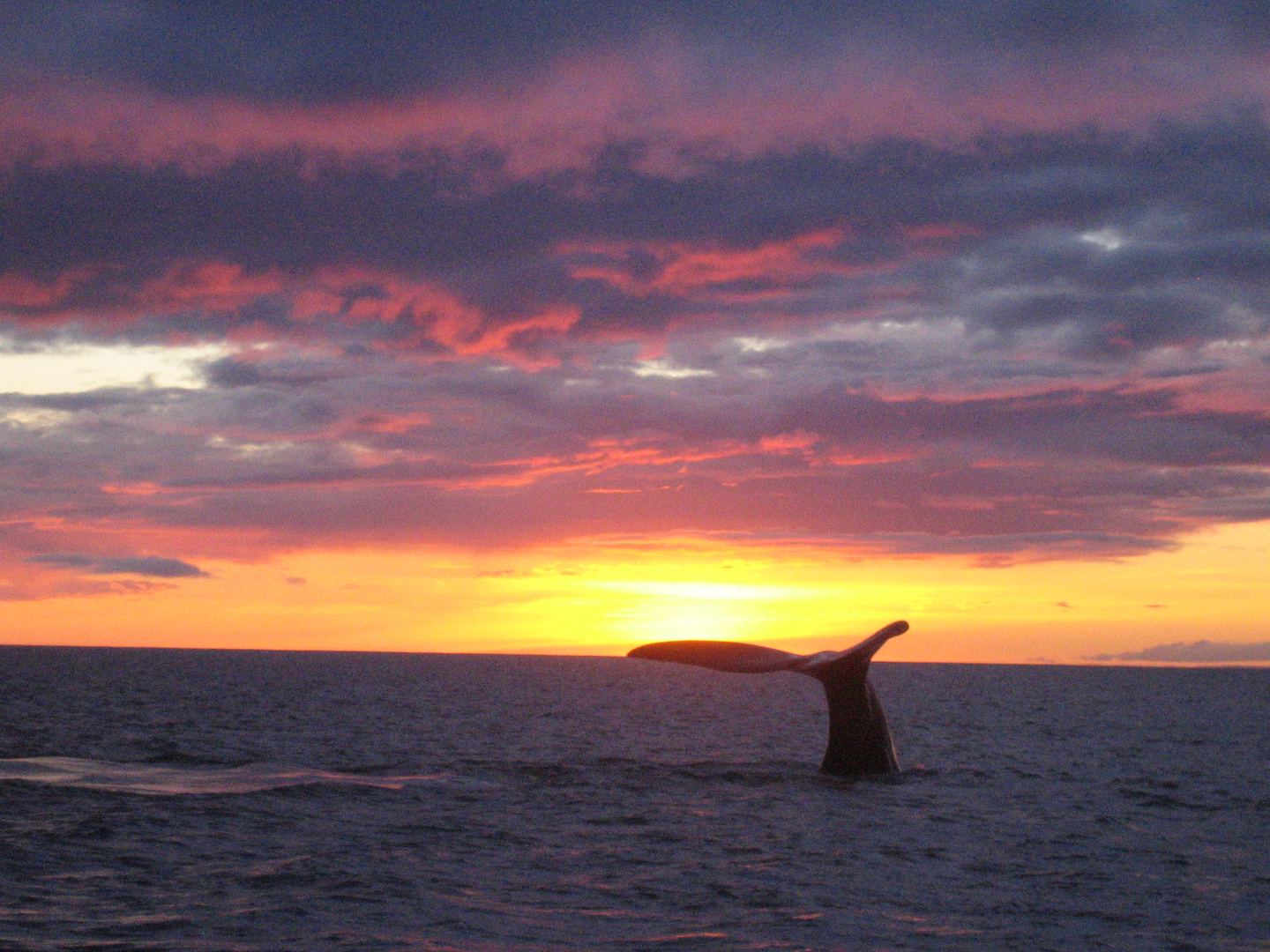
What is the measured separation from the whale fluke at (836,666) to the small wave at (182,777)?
778 cm

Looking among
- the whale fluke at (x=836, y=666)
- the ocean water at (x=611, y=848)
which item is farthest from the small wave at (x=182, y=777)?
the whale fluke at (x=836, y=666)

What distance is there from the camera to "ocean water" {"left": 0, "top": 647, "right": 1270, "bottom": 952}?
1573 centimetres

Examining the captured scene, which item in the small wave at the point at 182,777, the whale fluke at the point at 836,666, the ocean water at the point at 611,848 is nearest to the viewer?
the ocean water at the point at 611,848

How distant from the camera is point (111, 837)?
68.5ft

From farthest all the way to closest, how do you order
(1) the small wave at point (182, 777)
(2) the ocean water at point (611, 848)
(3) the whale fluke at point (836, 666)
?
1. (1) the small wave at point (182, 777)
2. (3) the whale fluke at point (836, 666)
3. (2) the ocean water at point (611, 848)

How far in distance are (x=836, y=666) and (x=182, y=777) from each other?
58.0 ft

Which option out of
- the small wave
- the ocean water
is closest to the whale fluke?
the ocean water

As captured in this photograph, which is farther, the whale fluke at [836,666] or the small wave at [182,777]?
the small wave at [182,777]

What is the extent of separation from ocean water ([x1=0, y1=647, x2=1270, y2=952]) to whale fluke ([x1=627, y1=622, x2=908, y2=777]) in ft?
4.37

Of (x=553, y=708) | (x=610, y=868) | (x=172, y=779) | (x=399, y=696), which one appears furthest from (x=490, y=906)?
(x=399, y=696)

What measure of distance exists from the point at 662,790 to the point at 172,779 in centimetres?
1296

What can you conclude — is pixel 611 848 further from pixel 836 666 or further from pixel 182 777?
pixel 182 777

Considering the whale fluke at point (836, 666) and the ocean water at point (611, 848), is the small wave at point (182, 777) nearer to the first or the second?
the ocean water at point (611, 848)

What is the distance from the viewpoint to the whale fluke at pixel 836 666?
2628 cm
